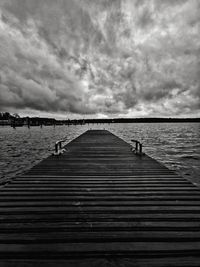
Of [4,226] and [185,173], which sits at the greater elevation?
[4,226]

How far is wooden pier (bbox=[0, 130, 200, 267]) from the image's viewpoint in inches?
97.3

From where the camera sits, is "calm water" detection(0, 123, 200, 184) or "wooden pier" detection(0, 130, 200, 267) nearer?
"wooden pier" detection(0, 130, 200, 267)

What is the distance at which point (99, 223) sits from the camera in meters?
3.28

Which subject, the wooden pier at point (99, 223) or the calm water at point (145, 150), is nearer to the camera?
the wooden pier at point (99, 223)

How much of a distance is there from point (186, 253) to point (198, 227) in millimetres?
800

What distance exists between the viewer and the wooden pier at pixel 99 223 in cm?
247

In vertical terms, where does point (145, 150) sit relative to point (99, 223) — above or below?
below

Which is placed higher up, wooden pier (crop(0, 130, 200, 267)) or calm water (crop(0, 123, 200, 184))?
wooden pier (crop(0, 130, 200, 267))

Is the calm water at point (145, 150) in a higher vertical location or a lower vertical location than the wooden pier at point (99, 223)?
lower

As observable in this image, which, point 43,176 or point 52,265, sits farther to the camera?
point 43,176

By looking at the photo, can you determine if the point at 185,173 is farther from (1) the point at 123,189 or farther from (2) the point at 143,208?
(2) the point at 143,208

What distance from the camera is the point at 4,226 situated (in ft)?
10.3

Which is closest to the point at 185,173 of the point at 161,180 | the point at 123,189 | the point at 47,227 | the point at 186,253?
the point at 161,180

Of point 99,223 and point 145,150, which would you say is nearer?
point 99,223
